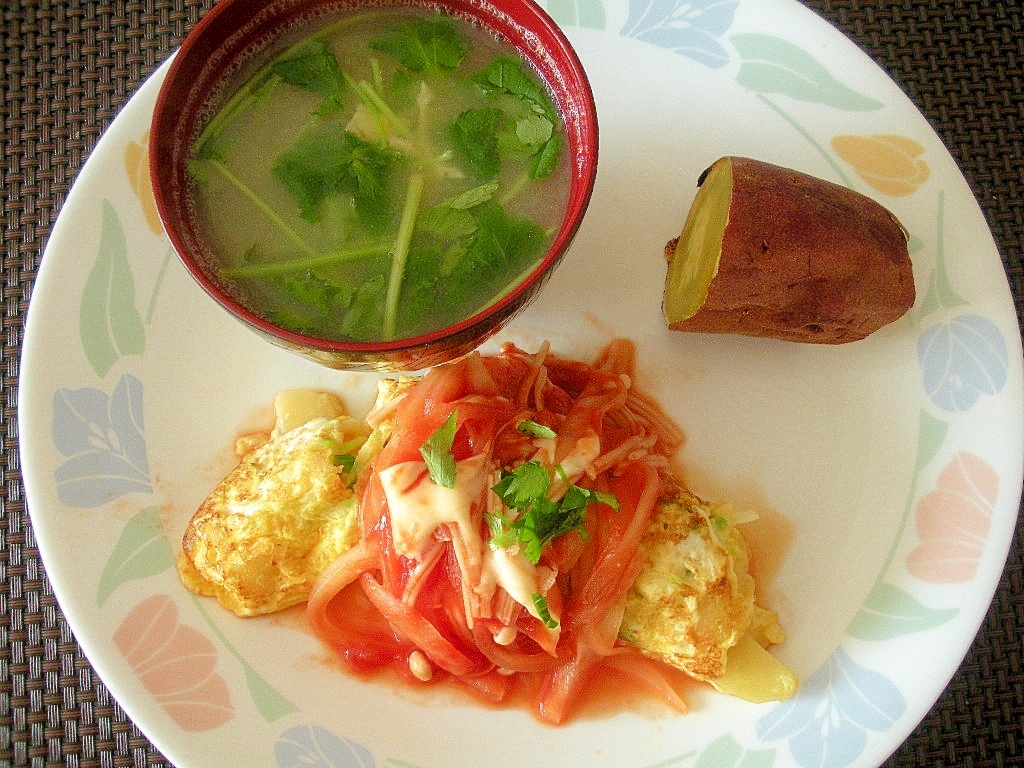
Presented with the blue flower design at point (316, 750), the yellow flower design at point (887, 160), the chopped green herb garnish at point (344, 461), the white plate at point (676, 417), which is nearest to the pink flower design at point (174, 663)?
the white plate at point (676, 417)

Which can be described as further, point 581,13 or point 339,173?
point 581,13

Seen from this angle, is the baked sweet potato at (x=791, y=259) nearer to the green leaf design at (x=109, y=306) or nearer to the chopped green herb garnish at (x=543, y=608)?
the chopped green herb garnish at (x=543, y=608)

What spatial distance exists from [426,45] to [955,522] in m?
1.63

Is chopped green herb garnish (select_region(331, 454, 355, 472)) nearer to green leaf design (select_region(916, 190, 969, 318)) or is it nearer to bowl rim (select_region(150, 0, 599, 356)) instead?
bowl rim (select_region(150, 0, 599, 356))

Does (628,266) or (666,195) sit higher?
(666,195)

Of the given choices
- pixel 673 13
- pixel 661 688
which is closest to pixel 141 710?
pixel 661 688

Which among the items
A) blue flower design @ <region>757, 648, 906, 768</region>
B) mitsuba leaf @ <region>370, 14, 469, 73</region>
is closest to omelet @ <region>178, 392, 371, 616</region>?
mitsuba leaf @ <region>370, 14, 469, 73</region>

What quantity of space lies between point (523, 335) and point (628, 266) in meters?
0.32

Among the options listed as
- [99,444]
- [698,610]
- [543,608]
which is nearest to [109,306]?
[99,444]

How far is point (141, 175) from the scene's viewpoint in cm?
207

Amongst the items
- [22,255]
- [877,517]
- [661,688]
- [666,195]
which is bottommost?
[661,688]

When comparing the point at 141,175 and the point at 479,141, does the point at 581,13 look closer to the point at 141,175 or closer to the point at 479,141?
the point at 479,141

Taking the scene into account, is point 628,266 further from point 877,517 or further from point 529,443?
point 877,517

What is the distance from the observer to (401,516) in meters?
1.82
